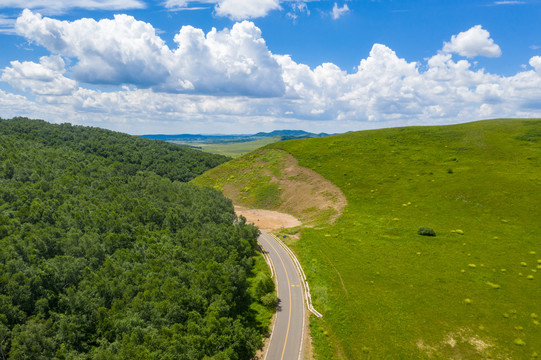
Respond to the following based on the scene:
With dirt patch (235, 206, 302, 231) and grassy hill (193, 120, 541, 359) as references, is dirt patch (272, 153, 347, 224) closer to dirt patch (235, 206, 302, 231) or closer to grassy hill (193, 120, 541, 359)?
grassy hill (193, 120, 541, 359)

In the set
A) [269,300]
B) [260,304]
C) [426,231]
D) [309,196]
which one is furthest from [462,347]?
[309,196]

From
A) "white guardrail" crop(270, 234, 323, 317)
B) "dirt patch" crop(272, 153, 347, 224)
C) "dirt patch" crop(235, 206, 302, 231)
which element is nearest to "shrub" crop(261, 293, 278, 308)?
"white guardrail" crop(270, 234, 323, 317)

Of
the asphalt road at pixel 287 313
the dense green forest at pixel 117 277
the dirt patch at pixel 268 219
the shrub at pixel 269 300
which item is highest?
the dense green forest at pixel 117 277

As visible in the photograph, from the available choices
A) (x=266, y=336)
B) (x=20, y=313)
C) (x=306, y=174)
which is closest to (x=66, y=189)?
(x=20, y=313)

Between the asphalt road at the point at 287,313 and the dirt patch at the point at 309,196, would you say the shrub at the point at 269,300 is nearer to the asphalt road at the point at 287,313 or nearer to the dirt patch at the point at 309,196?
the asphalt road at the point at 287,313

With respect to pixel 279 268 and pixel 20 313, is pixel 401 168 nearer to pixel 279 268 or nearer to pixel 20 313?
pixel 279 268

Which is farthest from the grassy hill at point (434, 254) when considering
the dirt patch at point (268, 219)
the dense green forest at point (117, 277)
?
the dense green forest at point (117, 277)
